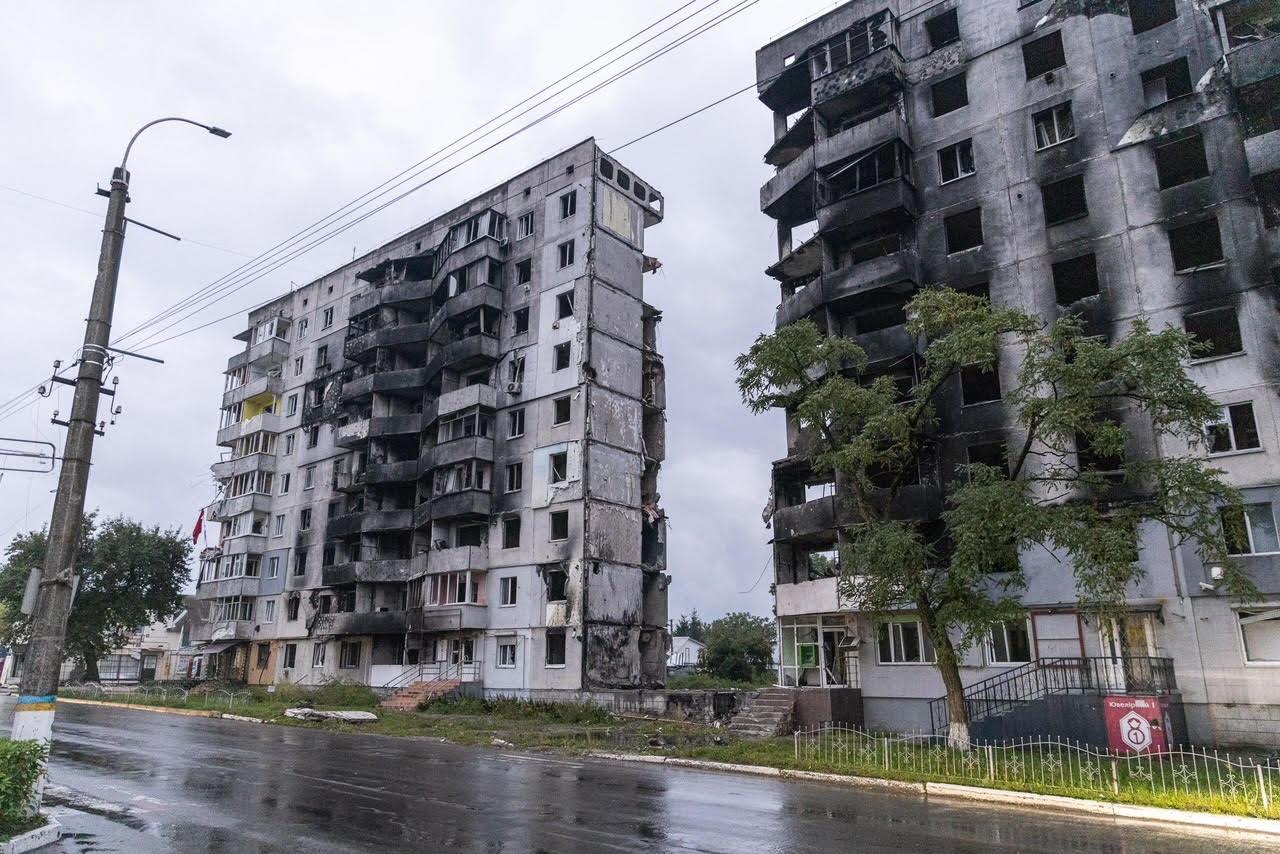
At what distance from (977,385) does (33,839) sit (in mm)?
28908

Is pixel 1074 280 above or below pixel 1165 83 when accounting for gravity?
below

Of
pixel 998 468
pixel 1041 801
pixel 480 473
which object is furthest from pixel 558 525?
pixel 1041 801

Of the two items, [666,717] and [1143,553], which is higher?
[1143,553]

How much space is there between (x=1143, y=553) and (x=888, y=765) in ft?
40.8

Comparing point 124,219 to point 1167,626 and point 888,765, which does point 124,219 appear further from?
point 1167,626

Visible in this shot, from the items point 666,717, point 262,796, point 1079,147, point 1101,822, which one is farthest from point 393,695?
point 1079,147

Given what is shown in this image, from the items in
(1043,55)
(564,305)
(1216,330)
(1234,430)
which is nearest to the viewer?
(1234,430)

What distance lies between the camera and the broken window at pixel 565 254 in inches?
1759

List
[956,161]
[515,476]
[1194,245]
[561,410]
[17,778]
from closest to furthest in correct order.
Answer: [17,778] < [1194,245] < [956,161] < [561,410] < [515,476]

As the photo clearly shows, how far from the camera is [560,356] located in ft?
143

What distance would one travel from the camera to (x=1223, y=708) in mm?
23375

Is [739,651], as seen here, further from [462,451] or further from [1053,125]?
[1053,125]

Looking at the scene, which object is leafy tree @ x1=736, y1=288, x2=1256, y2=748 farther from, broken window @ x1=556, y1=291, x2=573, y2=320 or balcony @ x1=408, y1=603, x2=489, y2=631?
balcony @ x1=408, y1=603, x2=489, y2=631

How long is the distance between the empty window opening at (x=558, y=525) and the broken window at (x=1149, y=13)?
2993 centimetres
